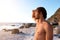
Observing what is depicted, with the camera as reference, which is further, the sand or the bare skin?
the sand

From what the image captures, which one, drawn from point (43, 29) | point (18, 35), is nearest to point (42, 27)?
point (43, 29)

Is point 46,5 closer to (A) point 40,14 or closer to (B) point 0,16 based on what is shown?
(B) point 0,16

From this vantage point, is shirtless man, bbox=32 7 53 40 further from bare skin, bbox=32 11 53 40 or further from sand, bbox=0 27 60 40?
sand, bbox=0 27 60 40

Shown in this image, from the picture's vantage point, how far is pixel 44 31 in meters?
1.41

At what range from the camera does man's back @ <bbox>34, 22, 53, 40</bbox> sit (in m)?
1.36

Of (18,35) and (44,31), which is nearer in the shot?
(44,31)

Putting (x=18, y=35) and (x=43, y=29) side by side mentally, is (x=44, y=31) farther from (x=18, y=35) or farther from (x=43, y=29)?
(x=18, y=35)

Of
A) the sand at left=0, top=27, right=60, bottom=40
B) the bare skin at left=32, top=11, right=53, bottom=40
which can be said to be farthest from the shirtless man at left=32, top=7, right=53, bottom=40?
the sand at left=0, top=27, right=60, bottom=40

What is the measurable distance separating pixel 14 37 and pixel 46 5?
61cm

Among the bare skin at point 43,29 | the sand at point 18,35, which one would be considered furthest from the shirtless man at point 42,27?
the sand at point 18,35

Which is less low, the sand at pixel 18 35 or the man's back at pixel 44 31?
the man's back at pixel 44 31

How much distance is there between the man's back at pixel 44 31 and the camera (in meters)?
1.36

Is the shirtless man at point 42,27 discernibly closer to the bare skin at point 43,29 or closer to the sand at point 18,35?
the bare skin at point 43,29

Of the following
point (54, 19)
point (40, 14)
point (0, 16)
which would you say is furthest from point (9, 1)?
point (40, 14)
